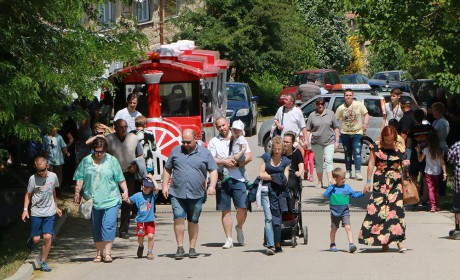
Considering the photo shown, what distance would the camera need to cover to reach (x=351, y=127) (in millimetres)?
22953

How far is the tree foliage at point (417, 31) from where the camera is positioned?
1905 cm

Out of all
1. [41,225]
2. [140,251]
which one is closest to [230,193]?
[140,251]

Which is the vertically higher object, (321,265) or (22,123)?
(22,123)

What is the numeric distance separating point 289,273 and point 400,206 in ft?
7.27

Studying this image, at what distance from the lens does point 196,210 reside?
1404cm

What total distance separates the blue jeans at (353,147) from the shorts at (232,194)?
856cm

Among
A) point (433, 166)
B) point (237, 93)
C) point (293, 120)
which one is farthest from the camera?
point (237, 93)

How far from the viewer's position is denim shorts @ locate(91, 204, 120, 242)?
13734 mm

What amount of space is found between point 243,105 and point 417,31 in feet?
51.1

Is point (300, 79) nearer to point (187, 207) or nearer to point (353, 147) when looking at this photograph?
point (353, 147)

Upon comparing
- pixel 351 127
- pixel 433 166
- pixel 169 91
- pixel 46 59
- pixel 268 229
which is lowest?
pixel 268 229

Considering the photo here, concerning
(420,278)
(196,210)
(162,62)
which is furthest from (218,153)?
(162,62)

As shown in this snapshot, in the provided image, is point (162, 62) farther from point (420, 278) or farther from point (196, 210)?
point (420, 278)

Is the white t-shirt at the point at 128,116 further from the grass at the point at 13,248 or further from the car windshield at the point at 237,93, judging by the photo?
the car windshield at the point at 237,93
